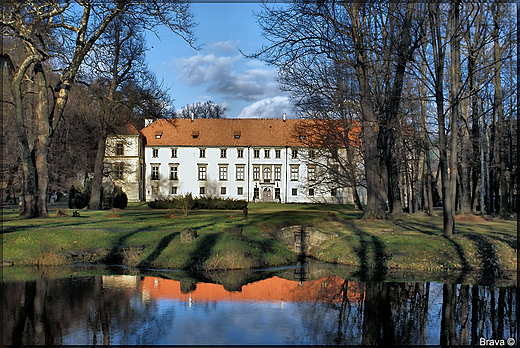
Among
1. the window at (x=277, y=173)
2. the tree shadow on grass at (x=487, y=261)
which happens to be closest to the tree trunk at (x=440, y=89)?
the tree shadow on grass at (x=487, y=261)

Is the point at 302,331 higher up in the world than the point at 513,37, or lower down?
lower down

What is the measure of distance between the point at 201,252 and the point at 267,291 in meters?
4.36

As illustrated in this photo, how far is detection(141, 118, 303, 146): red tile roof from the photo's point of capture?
64.4 meters

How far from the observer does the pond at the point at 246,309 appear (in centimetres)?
970

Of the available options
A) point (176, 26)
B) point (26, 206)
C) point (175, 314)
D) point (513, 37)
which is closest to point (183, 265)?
point (175, 314)

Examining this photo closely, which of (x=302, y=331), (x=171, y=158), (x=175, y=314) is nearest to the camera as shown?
(x=302, y=331)

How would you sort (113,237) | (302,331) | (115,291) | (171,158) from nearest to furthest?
(302,331) < (115,291) < (113,237) < (171,158)

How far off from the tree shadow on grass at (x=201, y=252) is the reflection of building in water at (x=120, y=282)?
2171 millimetres

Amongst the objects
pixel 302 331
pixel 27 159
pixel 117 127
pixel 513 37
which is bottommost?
pixel 302 331

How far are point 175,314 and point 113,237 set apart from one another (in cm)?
874

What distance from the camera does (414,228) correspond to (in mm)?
22969

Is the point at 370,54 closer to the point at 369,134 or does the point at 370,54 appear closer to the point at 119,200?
the point at 369,134

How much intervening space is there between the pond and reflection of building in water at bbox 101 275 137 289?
0.03m

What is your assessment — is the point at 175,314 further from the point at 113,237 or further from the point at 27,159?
the point at 27,159
